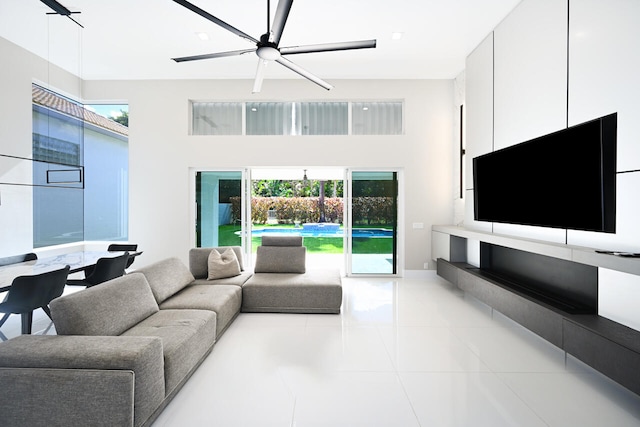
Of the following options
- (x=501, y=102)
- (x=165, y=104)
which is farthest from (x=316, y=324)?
(x=165, y=104)

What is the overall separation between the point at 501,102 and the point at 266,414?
439cm

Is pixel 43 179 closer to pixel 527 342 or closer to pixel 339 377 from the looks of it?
pixel 339 377

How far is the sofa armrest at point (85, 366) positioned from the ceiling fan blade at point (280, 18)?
98.7 inches

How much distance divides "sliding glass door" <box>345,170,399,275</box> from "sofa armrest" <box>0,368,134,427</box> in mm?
4761

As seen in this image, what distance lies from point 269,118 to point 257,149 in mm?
660

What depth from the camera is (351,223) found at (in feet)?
20.0

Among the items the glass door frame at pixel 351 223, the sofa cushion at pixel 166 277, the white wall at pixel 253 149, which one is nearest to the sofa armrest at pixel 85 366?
the sofa cushion at pixel 166 277

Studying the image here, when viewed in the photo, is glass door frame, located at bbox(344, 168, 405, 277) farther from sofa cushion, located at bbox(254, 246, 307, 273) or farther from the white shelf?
the white shelf

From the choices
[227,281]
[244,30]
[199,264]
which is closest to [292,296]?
[227,281]

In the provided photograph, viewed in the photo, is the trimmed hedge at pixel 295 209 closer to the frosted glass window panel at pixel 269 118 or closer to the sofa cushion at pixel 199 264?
the frosted glass window panel at pixel 269 118

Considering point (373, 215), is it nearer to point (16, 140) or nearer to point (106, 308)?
point (106, 308)

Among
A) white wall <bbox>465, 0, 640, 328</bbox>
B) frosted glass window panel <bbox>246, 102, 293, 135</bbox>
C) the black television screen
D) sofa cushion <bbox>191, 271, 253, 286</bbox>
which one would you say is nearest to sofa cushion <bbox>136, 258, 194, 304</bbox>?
sofa cushion <bbox>191, 271, 253, 286</bbox>

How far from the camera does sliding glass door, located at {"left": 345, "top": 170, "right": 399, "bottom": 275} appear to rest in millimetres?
6109

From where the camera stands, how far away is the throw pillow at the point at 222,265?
430cm
